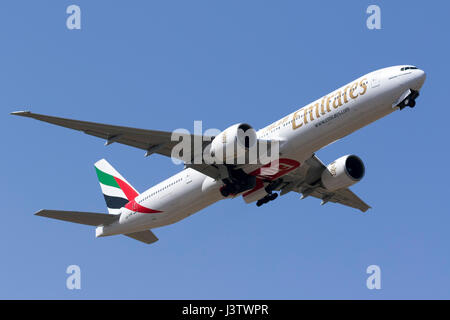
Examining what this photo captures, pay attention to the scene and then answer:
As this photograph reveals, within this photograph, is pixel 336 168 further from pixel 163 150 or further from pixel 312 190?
pixel 163 150

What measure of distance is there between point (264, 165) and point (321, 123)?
3.79 m

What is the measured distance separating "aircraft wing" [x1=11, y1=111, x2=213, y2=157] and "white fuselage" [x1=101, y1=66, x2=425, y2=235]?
7.54 feet

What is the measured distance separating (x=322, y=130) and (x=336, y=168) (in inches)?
243

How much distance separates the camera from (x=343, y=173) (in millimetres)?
38594

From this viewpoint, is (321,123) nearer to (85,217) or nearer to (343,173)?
(343,173)

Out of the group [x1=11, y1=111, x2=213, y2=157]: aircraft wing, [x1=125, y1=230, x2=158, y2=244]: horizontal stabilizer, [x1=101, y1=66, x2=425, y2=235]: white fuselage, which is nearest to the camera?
[x1=101, y1=66, x2=425, y2=235]: white fuselage

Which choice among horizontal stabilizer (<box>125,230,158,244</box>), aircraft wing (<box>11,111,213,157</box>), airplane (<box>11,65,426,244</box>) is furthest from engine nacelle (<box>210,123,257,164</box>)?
horizontal stabilizer (<box>125,230,158,244</box>)

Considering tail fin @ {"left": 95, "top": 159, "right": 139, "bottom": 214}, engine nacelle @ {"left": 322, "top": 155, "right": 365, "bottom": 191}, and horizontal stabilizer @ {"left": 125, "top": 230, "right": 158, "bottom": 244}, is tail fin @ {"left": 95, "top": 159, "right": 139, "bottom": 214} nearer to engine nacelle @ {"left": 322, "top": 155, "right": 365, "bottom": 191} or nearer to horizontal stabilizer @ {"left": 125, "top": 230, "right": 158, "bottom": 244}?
horizontal stabilizer @ {"left": 125, "top": 230, "right": 158, "bottom": 244}

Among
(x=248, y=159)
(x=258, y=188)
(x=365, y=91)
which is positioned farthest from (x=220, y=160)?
(x=365, y=91)

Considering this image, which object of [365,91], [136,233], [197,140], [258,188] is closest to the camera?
[365,91]

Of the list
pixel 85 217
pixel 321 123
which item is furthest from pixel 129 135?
pixel 321 123

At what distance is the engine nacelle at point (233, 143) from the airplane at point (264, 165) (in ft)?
0.15

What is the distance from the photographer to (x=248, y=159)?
34.8 m

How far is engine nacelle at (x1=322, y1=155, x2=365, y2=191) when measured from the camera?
38.6 meters
